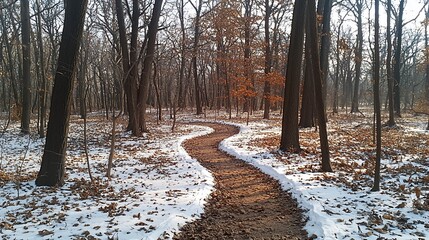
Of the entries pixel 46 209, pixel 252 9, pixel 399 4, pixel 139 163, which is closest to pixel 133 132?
pixel 139 163

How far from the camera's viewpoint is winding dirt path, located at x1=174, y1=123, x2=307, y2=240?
18.4 ft

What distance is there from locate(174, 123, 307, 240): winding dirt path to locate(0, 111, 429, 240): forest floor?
0.13m

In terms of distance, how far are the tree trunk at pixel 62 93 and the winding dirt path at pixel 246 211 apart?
12.5 feet

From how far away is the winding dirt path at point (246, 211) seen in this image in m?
5.61

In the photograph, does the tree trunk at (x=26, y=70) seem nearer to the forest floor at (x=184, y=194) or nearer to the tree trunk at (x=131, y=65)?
the tree trunk at (x=131, y=65)

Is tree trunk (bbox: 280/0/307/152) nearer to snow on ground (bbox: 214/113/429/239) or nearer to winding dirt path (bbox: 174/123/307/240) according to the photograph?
snow on ground (bbox: 214/113/429/239)

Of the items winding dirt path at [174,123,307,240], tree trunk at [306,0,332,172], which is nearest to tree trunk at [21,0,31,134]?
winding dirt path at [174,123,307,240]

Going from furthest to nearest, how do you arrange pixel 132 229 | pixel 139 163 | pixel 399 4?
pixel 399 4 < pixel 139 163 < pixel 132 229

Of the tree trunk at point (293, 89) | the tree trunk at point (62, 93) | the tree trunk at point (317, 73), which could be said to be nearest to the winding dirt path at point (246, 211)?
the tree trunk at point (317, 73)

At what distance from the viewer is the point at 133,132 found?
55.0 feet

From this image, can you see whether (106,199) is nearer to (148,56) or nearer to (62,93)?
(62,93)

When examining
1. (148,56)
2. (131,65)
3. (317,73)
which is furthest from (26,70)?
(317,73)

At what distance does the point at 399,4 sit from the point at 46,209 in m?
30.1

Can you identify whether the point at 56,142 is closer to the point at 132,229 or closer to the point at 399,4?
the point at 132,229
